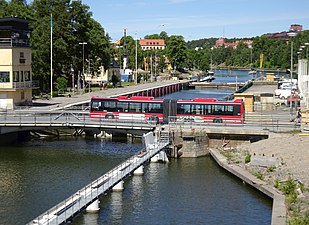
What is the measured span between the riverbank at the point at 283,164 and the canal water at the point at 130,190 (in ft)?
4.23

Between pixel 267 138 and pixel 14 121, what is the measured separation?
21.3m

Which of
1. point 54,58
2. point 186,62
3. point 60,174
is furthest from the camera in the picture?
point 186,62

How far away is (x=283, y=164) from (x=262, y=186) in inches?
186

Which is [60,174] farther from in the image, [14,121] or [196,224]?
[196,224]

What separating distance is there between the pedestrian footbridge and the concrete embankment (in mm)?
4619

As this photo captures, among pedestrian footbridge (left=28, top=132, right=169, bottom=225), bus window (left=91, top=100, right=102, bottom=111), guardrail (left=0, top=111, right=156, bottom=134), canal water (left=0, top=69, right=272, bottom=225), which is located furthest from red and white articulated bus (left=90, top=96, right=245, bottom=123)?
pedestrian footbridge (left=28, top=132, right=169, bottom=225)

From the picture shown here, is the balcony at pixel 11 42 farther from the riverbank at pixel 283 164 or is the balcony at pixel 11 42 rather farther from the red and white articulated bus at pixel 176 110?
the riverbank at pixel 283 164

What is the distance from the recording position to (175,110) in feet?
169

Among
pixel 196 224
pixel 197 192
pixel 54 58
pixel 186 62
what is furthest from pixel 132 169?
pixel 186 62

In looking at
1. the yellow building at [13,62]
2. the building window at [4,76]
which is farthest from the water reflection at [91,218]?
the building window at [4,76]

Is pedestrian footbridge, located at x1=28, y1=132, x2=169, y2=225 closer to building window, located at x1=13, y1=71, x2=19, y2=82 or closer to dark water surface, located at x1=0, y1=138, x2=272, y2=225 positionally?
dark water surface, located at x1=0, y1=138, x2=272, y2=225

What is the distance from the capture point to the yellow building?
A: 61469 millimetres

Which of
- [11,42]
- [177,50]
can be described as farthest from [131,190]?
[177,50]

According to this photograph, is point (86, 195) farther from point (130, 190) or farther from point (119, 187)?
point (130, 190)
